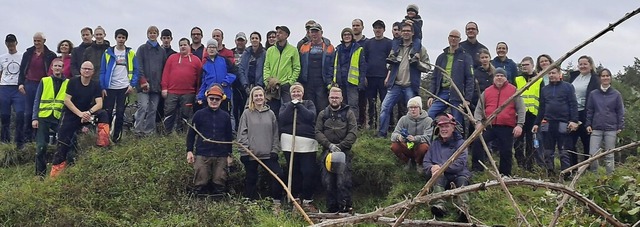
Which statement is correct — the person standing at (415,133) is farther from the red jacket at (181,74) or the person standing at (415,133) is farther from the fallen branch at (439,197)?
the fallen branch at (439,197)

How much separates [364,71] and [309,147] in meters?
2.01

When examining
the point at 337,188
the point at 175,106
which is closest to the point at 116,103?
the point at 175,106

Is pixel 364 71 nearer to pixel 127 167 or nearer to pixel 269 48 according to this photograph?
pixel 269 48

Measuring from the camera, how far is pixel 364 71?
32.2 ft

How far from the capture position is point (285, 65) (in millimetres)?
9656

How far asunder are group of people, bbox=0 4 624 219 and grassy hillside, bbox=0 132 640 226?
331 millimetres

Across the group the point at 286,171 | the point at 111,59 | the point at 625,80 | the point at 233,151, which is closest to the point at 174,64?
the point at 111,59

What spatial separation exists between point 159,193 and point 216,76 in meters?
2.25

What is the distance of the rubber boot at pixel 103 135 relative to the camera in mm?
9468

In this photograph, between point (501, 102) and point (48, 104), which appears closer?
point (501, 102)

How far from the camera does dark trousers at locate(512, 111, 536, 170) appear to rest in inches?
357

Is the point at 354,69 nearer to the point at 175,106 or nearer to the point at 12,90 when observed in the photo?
the point at 175,106

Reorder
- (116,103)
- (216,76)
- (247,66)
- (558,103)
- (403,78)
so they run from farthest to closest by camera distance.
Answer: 1. (247,66)
2. (116,103)
3. (216,76)
4. (403,78)
5. (558,103)

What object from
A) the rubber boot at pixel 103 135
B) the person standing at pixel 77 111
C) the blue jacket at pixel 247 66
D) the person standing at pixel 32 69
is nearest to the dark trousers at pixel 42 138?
the person standing at pixel 77 111
